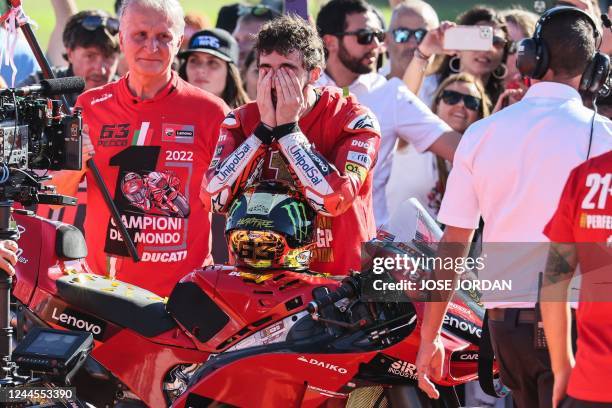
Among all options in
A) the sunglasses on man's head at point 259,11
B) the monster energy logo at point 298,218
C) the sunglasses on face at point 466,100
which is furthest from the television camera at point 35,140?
the sunglasses on man's head at point 259,11

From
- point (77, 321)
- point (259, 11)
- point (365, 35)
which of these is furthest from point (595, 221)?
point (259, 11)

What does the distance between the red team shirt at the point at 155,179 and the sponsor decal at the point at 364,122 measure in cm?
107

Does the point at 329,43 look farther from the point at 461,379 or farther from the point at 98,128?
the point at 461,379

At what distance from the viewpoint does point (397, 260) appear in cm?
475

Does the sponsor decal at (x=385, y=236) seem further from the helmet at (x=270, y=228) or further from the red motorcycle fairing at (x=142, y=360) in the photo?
the red motorcycle fairing at (x=142, y=360)

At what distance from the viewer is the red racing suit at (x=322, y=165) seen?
16.0 feet

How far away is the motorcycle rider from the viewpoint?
4906 mm

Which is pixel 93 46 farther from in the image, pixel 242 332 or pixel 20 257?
pixel 242 332

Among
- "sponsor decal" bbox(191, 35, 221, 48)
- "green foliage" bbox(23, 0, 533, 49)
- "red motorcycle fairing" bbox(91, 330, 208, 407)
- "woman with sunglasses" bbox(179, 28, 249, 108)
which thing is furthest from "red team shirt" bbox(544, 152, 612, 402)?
"green foliage" bbox(23, 0, 533, 49)

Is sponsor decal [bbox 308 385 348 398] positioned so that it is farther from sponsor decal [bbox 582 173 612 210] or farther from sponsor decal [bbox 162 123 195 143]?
sponsor decal [bbox 162 123 195 143]

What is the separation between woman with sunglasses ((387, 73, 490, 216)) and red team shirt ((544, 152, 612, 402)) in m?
3.81

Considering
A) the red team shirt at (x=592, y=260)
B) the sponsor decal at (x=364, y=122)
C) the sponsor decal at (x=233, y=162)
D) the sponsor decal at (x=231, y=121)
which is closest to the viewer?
the red team shirt at (x=592, y=260)

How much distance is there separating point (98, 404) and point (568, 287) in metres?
2.22

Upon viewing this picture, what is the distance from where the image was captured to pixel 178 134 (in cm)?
598
